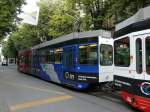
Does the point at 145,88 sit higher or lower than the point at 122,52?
lower

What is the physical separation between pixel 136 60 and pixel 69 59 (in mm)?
8610

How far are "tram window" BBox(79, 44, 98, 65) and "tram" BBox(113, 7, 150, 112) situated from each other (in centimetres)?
434

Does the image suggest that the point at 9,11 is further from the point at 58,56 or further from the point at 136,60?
the point at 136,60

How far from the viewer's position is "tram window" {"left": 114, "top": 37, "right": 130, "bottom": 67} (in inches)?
444

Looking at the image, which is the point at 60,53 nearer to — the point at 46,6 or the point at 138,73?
the point at 138,73

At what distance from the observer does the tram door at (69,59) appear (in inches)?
713

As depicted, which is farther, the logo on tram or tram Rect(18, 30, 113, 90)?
tram Rect(18, 30, 113, 90)

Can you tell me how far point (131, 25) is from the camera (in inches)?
436

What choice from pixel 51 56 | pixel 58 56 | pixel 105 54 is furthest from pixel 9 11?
pixel 105 54

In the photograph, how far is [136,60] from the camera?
34.3 ft

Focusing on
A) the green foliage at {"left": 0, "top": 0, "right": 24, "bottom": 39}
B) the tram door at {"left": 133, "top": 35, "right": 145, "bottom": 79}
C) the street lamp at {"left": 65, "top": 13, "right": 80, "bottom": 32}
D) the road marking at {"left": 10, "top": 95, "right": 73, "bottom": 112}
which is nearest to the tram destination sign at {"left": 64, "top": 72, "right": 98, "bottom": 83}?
the road marking at {"left": 10, "top": 95, "right": 73, "bottom": 112}

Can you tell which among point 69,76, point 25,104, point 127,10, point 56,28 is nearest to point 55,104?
point 25,104

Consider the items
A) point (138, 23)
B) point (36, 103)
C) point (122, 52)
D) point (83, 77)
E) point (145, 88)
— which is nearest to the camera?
point (145, 88)

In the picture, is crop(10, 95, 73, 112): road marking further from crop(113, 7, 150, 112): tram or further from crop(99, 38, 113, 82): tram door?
crop(113, 7, 150, 112): tram
